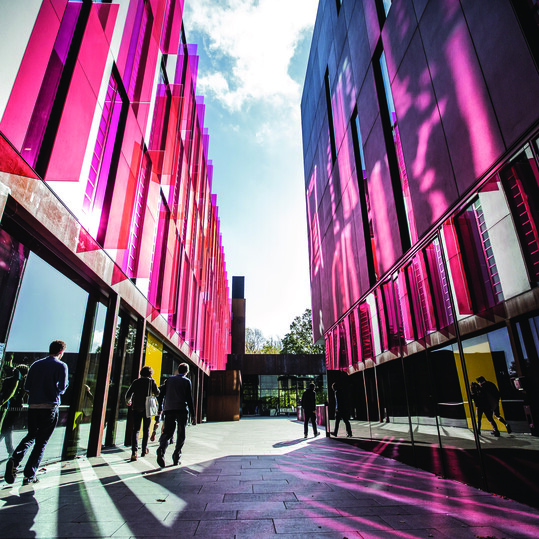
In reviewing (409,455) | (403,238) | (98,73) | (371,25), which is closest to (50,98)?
(98,73)

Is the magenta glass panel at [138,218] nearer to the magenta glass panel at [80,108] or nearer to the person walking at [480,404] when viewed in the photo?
the magenta glass panel at [80,108]

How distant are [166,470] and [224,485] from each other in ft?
5.14

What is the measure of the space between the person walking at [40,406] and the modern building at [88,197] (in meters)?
0.34

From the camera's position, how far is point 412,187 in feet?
25.4

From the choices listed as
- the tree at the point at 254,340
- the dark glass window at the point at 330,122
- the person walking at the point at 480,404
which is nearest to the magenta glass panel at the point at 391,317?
the person walking at the point at 480,404

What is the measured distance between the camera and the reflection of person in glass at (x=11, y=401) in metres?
4.53

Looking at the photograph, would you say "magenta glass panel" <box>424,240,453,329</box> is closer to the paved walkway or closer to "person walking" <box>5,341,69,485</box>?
the paved walkway

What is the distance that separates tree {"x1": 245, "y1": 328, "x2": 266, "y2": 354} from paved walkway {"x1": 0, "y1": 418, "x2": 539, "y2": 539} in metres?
53.6

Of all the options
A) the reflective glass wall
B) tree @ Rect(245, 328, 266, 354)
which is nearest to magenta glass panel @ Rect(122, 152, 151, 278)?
the reflective glass wall

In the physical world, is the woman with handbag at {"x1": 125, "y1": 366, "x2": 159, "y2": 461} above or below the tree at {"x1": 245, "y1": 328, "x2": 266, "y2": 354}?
below

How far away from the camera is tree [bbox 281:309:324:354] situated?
51.8 m

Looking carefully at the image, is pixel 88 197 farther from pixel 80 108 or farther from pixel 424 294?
pixel 424 294

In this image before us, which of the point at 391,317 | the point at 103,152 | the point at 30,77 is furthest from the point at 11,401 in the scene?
the point at 391,317

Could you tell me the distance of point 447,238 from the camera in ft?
19.4
